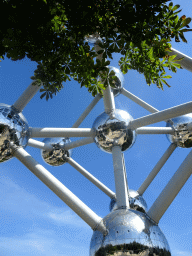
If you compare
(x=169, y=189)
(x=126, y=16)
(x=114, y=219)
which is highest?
(x=126, y=16)

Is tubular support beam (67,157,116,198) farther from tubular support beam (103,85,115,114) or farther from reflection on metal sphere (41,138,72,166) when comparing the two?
tubular support beam (103,85,115,114)

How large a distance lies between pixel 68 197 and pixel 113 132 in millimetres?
2112

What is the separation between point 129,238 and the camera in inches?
137

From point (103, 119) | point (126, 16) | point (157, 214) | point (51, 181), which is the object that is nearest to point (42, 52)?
point (126, 16)

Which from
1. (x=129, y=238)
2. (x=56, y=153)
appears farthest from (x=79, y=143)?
(x=129, y=238)

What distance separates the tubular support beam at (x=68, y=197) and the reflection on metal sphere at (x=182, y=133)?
16.2 ft

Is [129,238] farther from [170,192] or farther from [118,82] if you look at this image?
[118,82]

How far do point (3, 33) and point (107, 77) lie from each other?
64.8 inches

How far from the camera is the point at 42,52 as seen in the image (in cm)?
329

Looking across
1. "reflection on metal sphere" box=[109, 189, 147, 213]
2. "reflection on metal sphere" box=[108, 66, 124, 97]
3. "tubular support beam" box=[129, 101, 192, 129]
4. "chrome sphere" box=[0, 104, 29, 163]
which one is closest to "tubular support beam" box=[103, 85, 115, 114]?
"tubular support beam" box=[129, 101, 192, 129]

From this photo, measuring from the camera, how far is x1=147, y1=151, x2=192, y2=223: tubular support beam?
378 cm

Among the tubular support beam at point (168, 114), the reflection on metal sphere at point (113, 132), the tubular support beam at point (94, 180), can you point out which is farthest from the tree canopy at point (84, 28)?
the tubular support beam at point (94, 180)

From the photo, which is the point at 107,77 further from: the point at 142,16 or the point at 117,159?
the point at 117,159

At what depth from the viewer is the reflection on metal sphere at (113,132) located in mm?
5480
